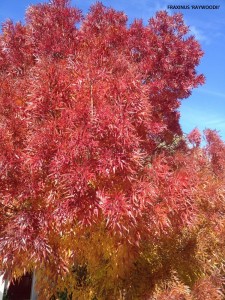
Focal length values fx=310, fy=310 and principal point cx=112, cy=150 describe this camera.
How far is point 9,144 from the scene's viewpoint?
4.03 metres

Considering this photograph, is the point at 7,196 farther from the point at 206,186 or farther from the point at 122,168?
the point at 206,186

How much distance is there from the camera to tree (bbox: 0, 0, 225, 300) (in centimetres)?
389

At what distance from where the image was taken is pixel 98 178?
4.17 m

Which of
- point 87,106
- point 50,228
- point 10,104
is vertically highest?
point 10,104

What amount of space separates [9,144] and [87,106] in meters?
1.13

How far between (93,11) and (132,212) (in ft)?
16.0

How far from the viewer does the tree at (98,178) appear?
3895 mm

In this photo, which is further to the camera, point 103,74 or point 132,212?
point 103,74

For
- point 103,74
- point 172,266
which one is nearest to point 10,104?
point 103,74

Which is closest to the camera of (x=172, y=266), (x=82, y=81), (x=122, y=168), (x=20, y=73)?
(x=122, y=168)

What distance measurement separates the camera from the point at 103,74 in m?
4.39

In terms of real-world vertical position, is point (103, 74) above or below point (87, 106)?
above

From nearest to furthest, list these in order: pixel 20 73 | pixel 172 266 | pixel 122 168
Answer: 1. pixel 122 168
2. pixel 172 266
3. pixel 20 73

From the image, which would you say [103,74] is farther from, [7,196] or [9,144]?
[7,196]
